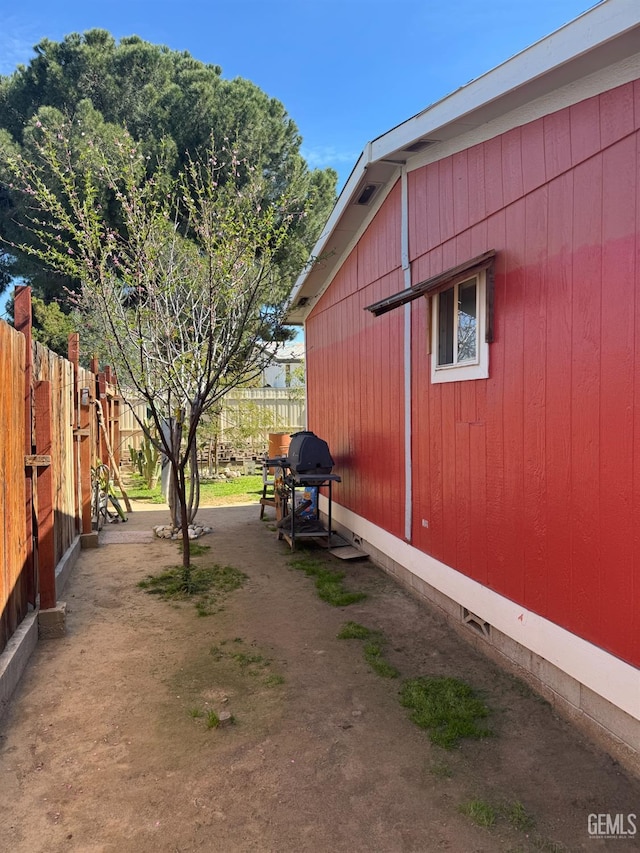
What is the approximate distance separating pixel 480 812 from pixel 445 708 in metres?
A: 0.79

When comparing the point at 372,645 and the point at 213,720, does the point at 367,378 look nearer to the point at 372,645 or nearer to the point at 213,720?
the point at 372,645

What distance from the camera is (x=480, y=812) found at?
2146 millimetres

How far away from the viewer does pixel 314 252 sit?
7043 millimetres

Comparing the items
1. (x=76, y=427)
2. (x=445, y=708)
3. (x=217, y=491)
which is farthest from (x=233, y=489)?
(x=445, y=708)

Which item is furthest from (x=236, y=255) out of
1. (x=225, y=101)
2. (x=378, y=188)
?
(x=225, y=101)

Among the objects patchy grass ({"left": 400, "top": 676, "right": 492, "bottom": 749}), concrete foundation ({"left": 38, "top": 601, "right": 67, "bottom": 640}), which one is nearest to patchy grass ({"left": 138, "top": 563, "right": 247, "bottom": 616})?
concrete foundation ({"left": 38, "top": 601, "right": 67, "bottom": 640})

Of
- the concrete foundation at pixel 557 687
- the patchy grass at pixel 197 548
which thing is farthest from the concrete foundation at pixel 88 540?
the concrete foundation at pixel 557 687

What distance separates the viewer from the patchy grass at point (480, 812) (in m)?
2.10

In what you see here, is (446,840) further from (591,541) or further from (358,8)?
(358,8)

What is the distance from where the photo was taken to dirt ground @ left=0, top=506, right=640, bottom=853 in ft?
6.77

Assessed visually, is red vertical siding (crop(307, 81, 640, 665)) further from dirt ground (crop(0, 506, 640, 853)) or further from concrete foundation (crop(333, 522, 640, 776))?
→ dirt ground (crop(0, 506, 640, 853))

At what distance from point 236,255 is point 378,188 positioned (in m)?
1.67

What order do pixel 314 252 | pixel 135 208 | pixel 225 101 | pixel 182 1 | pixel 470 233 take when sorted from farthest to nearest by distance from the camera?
pixel 225 101 < pixel 182 1 < pixel 314 252 < pixel 135 208 < pixel 470 233

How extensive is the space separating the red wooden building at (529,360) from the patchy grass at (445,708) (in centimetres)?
44
